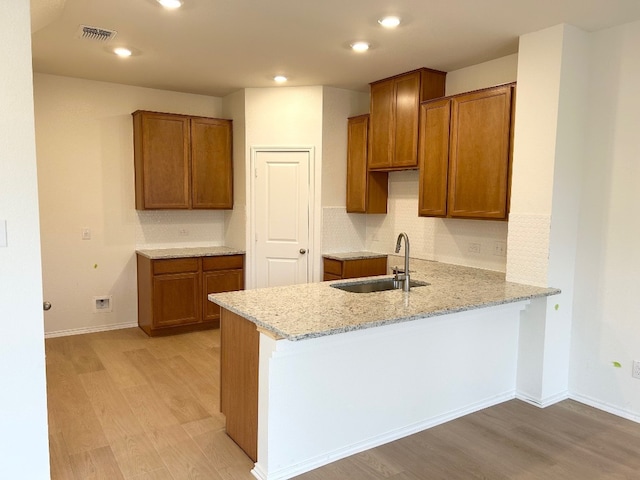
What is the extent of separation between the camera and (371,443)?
2.69m

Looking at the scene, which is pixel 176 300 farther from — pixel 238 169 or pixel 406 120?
pixel 406 120

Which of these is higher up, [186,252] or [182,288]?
[186,252]

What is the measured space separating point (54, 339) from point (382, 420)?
11.7 feet

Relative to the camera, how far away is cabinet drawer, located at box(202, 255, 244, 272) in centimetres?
490

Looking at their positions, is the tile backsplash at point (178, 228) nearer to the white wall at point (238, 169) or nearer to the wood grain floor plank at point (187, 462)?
the white wall at point (238, 169)

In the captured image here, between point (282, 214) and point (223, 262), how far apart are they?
826 mm

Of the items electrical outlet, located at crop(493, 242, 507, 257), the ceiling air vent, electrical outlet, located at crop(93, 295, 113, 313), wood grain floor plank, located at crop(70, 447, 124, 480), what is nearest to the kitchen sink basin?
electrical outlet, located at crop(493, 242, 507, 257)

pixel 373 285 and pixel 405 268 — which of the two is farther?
pixel 373 285

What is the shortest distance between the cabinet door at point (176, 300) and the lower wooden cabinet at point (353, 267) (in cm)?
139

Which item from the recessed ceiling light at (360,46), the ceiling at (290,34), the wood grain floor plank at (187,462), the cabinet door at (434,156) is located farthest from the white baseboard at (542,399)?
the recessed ceiling light at (360,46)

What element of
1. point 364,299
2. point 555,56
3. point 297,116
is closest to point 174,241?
point 297,116

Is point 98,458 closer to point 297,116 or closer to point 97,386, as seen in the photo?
point 97,386

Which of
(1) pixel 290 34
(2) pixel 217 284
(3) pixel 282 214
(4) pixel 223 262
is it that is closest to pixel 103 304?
(2) pixel 217 284

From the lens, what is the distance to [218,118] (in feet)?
17.0
